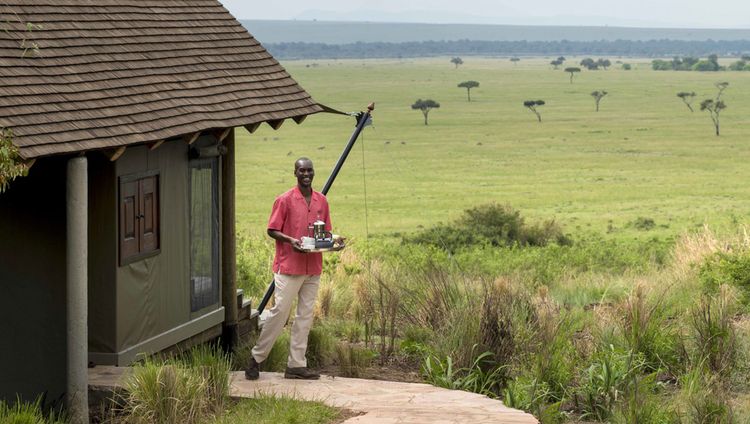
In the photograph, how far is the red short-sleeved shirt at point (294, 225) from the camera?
10.5 metres

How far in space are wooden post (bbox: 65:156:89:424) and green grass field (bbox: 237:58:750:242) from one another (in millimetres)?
14317

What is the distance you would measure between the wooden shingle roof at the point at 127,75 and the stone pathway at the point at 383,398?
2003mm

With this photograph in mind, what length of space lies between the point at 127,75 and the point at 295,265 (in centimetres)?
226

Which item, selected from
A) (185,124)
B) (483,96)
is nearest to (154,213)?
(185,124)

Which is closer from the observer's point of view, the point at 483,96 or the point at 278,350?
the point at 278,350

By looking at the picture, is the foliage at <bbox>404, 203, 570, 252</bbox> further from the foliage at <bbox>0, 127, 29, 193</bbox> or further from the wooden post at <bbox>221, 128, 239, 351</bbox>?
the foliage at <bbox>0, 127, 29, 193</bbox>

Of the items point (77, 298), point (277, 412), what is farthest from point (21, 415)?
point (277, 412)

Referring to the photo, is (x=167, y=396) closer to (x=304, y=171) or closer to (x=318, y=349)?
(x=304, y=171)

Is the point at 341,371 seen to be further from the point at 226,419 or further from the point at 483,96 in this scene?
the point at 483,96

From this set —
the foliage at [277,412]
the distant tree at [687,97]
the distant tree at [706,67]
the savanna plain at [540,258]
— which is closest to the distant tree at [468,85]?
the distant tree at [687,97]

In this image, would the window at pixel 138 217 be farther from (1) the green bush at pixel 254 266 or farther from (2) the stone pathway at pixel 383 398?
(1) the green bush at pixel 254 266

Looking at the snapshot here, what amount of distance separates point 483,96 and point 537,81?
2253 centimetres

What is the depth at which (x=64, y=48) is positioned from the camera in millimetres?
10898

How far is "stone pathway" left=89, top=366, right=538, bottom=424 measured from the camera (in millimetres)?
9258
